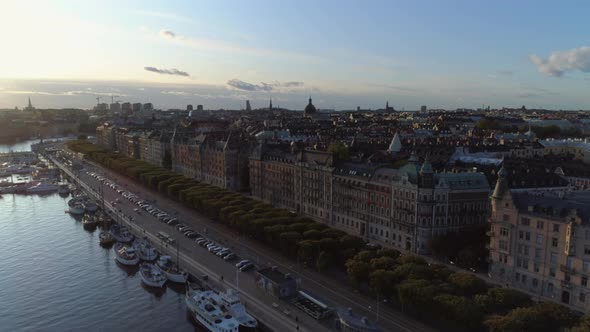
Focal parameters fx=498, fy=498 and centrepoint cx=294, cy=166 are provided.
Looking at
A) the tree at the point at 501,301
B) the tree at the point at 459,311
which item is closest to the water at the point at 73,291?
the tree at the point at 459,311

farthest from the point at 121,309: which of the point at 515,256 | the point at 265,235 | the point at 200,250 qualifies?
the point at 515,256

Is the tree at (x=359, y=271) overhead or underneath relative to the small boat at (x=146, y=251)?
overhead

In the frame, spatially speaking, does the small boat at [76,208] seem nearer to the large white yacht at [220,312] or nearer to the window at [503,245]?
the large white yacht at [220,312]

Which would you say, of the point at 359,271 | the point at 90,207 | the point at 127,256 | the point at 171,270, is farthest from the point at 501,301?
the point at 90,207

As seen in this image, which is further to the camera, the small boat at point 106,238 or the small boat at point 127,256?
the small boat at point 106,238

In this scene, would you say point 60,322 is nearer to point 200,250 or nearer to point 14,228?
point 200,250

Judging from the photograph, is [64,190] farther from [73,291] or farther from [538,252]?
[538,252]

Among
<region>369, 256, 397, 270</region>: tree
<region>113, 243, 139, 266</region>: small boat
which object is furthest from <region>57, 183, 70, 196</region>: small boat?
<region>369, 256, 397, 270</region>: tree
